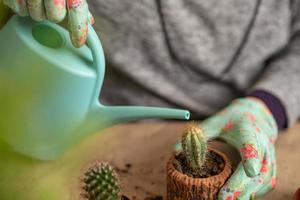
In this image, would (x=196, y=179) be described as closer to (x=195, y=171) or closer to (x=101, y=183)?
(x=195, y=171)

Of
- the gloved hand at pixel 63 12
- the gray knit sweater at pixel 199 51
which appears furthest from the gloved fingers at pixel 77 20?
the gray knit sweater at pixel 199 51

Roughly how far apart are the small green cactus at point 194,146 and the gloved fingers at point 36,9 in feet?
0.70

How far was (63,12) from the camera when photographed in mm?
626

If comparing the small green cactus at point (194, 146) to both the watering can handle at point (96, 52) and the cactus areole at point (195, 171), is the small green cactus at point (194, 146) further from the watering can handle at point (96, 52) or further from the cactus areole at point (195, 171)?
the watering can handle at point (96, 52)

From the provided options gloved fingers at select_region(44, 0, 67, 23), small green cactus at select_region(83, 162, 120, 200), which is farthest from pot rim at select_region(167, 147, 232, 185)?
gloved fingers at select_region(44, 0, 67, 23)

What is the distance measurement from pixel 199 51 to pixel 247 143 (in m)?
0.27

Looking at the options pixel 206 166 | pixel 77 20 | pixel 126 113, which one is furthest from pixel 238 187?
pixel 77 20

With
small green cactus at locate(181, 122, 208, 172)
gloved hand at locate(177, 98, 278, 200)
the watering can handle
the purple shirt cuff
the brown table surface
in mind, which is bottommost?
the brown table surface

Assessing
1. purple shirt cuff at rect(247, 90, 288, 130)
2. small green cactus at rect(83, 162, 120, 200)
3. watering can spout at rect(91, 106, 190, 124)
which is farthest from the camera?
purple shirt cuff at rect(247, 90, 288, 130)

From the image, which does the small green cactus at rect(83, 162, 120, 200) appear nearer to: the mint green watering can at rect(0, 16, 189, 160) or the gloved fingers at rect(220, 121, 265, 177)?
the mint green watering can at rect(0, 16, 189, 160)

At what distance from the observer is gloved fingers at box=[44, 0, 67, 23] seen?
62 centimetres

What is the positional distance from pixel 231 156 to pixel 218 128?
5cm

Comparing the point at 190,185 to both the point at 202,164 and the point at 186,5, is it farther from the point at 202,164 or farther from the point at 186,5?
the point at 186,5

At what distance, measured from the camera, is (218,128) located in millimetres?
803
